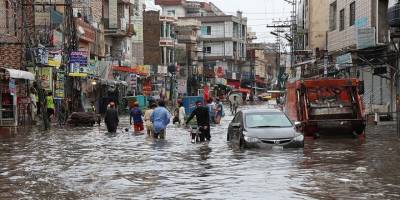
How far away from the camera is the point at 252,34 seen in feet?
528

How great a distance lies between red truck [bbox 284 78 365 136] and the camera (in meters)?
25.1

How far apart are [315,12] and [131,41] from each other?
21.9m

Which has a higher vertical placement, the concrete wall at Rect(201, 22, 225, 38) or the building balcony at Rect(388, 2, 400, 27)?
the concrete wall at Rect(201, 22, 225, 38)

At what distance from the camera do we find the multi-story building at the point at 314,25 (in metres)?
55.3

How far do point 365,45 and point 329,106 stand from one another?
338 inches

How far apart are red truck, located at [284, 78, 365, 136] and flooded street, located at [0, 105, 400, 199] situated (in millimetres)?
1226

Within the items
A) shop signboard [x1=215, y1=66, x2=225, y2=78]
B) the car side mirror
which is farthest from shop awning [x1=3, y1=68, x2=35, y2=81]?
shop signboard [x1=215, y1=66, x2=225, y2=78]

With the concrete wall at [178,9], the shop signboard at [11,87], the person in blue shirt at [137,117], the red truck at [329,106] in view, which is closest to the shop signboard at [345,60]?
the red truck at [329,106]

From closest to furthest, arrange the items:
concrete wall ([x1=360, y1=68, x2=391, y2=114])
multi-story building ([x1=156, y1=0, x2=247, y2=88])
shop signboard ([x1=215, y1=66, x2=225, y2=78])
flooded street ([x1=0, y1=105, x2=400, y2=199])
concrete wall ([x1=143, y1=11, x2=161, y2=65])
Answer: flooded street ([x1=0, y1=105, x2=400, y2=199]), concrete wall ([x1=360, y1=68, x2=391, y2=114]), concrete wall ([x1=143, y1=11, x2=161, y2=65]), shop signboard ([x1=215, y1=66, x2=225, y2=78]), multi-story building ([x1=156, y1=0, x2=247, y2=88])

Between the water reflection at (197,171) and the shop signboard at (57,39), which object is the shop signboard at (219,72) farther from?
the water reflection at (197,171)

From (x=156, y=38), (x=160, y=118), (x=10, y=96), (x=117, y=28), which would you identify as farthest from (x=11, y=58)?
(x=156, y=38)

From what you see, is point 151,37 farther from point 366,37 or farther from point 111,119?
point 111,119

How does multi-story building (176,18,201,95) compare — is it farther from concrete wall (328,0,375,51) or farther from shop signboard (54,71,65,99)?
shop signboard (54,71,65,99)

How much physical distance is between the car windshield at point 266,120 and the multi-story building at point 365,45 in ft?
41.6
